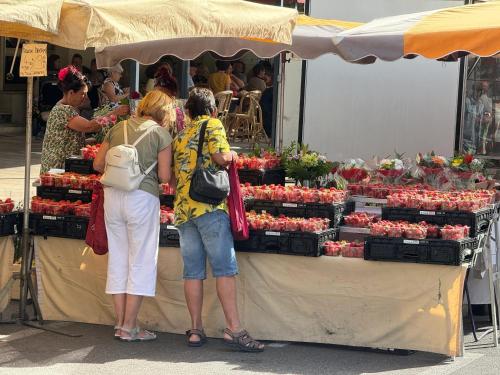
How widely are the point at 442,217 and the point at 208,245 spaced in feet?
5.81

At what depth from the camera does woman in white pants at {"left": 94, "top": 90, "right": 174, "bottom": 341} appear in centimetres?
709

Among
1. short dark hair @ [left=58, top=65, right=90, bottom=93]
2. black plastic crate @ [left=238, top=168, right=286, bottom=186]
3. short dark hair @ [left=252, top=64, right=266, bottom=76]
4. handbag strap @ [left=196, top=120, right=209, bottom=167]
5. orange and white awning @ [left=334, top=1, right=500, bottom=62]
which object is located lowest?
black plastic crate @ [left=238, top=168, right=286, bottom=186]

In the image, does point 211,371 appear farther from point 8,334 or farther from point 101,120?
point 101,120

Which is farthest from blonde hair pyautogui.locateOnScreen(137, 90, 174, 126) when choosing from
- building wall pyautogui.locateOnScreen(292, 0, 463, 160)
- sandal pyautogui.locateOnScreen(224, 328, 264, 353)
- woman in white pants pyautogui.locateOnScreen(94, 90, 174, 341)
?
building wall pyautogui.locateOnScreen(292, 0, 463, 160)

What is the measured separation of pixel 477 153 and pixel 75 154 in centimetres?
648

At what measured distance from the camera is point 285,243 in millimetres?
7301

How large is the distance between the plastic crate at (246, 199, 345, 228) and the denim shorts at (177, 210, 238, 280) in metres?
0.77

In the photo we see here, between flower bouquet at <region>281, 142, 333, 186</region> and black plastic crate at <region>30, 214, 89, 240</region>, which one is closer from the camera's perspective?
black plastic crate at <region>30, 214, 89, 240</region>

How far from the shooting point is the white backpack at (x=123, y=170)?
6.93m

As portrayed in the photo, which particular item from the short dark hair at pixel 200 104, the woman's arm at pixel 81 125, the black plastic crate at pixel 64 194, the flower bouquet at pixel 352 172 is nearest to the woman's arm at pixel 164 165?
the short dark hair at pixel 200 104

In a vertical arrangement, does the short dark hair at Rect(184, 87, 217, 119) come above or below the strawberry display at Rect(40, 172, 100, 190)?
above

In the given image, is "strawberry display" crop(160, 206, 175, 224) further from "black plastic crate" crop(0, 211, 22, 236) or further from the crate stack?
"black plastic crate" crop(0, 211, 22, 236)

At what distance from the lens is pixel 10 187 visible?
13984 mm

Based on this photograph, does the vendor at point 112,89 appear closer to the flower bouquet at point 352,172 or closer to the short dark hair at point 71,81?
the short dark hair at point 71,81
